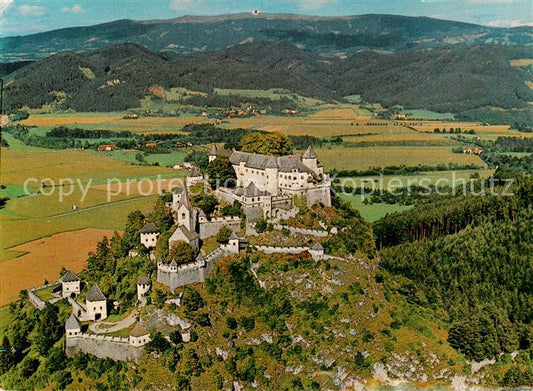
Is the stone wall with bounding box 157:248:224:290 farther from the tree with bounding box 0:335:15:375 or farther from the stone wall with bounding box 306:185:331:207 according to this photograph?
the stone wall with bounding box 306:185:331:207

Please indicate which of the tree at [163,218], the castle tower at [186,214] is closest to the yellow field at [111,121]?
the tree at [163,218]

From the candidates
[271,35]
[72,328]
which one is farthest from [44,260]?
[271,35]

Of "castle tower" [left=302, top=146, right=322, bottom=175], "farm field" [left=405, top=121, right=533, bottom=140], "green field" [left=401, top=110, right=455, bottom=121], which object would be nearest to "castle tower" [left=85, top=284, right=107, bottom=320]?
"castle tower" [left=302, top=146, right=322, bottom=175]

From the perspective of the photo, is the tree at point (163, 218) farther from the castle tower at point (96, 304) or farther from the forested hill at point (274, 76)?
the forested hill at point (274, 76)

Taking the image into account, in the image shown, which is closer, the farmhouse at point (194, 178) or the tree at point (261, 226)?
the tree at point (261, 226)

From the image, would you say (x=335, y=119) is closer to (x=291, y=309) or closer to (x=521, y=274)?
(x=521, y=274)

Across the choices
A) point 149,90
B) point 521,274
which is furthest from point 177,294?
point 149,90
